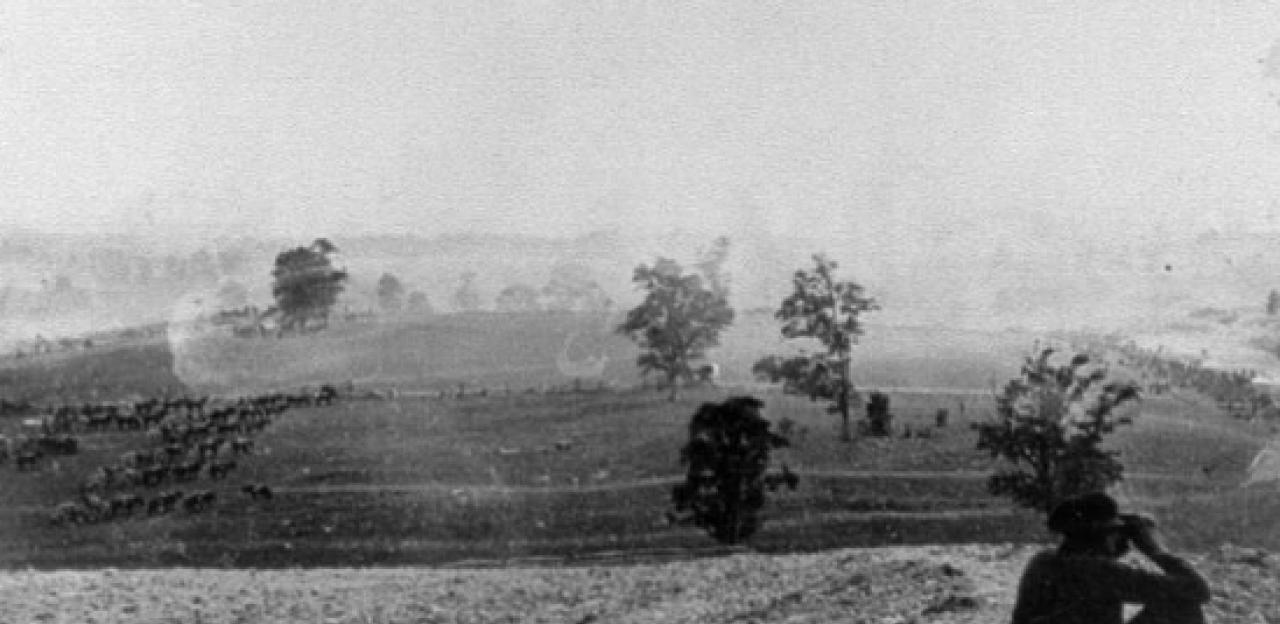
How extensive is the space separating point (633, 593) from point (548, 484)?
34929 millimetres

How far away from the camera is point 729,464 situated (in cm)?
3925

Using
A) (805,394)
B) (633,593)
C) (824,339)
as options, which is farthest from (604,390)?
(633,593)

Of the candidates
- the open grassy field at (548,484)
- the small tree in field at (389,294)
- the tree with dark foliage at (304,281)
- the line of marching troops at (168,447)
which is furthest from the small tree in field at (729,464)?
the small tree in field at (389,294)

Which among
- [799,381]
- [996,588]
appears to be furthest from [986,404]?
[996,588]

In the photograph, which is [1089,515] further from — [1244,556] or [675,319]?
[675,319]

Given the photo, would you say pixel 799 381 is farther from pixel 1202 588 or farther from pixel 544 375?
pixel 1202 588

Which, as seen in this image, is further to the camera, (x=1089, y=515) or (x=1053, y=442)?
(x=1053, y=442)

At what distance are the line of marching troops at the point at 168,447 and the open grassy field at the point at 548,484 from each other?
98cm

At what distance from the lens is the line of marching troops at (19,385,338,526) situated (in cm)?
5444

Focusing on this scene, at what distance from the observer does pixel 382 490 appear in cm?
5391

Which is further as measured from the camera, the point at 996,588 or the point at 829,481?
the point at 829,481

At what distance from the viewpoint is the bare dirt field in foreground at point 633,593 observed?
16.1 meters

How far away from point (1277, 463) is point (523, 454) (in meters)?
36.1

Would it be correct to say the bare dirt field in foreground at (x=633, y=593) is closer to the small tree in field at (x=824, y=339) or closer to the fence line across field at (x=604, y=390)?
the small tree in field at (x=824, y=339)
